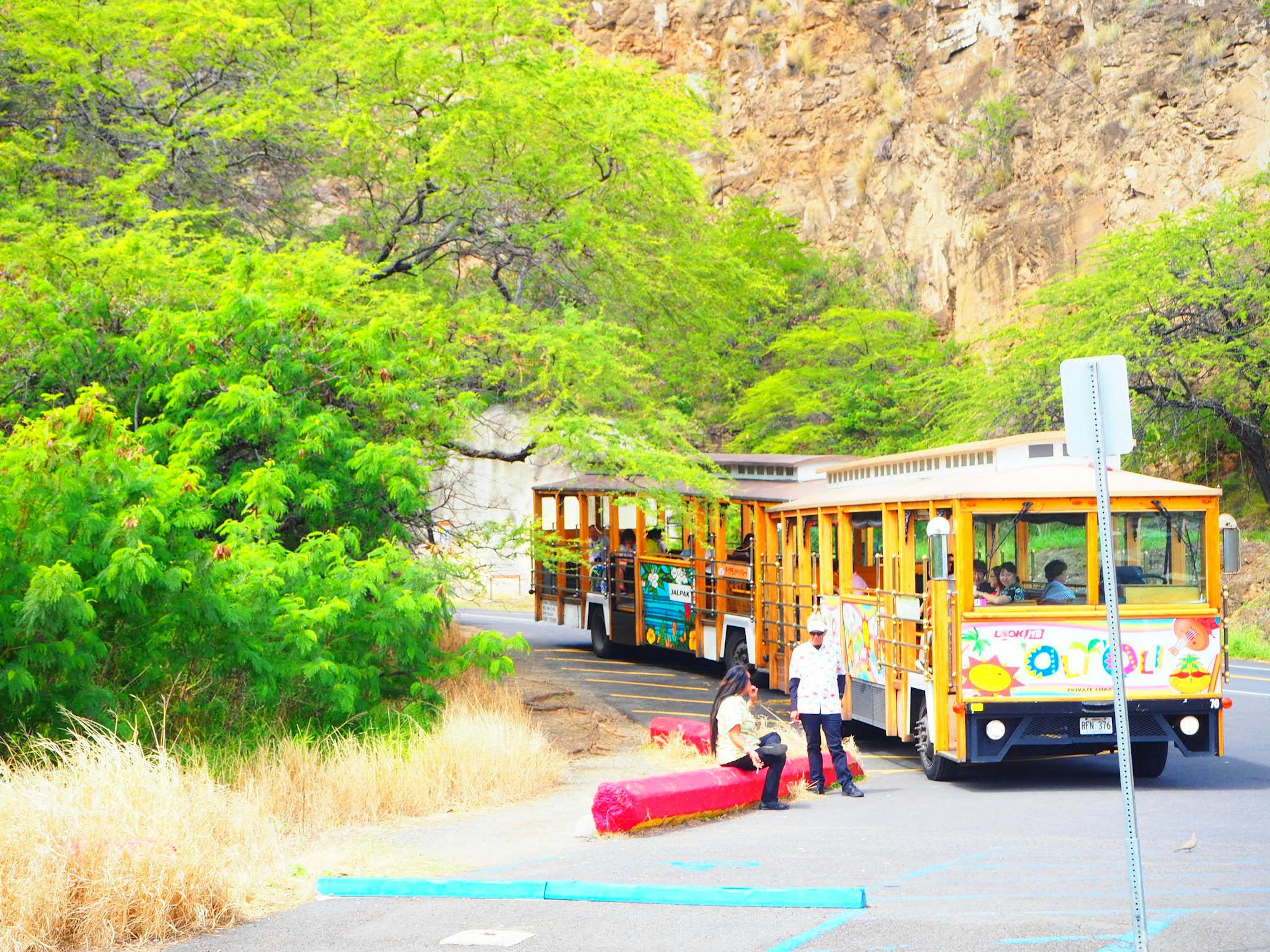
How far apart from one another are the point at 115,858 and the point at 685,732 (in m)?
7.90

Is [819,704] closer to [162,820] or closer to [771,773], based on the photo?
[771,773]

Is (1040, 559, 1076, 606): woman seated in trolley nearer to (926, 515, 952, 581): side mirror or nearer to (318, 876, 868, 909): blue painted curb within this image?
(926, 515, 952, 581): side mirror

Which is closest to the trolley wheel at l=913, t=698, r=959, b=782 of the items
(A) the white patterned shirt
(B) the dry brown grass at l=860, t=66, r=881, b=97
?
(A) the white patterned shirt

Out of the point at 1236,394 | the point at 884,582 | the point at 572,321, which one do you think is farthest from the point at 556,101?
the point at 1236,394

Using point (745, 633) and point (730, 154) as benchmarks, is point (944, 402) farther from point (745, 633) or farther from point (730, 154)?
point (745, 633)

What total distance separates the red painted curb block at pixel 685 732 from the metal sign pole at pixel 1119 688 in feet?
22.9

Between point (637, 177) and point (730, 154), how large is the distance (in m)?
7.17

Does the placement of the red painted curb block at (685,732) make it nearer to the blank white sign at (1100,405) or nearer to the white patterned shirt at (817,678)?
the white patterned shirt at (817,678)

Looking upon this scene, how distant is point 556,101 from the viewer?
70.1 ft

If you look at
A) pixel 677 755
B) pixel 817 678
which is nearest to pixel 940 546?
pixel 817 678

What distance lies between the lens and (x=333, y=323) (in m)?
16.0

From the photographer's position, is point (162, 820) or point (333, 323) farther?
point (333, 323)

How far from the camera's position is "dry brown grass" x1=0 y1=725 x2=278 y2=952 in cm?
704

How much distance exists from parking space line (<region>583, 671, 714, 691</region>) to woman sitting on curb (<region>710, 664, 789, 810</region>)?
29.4 feet
